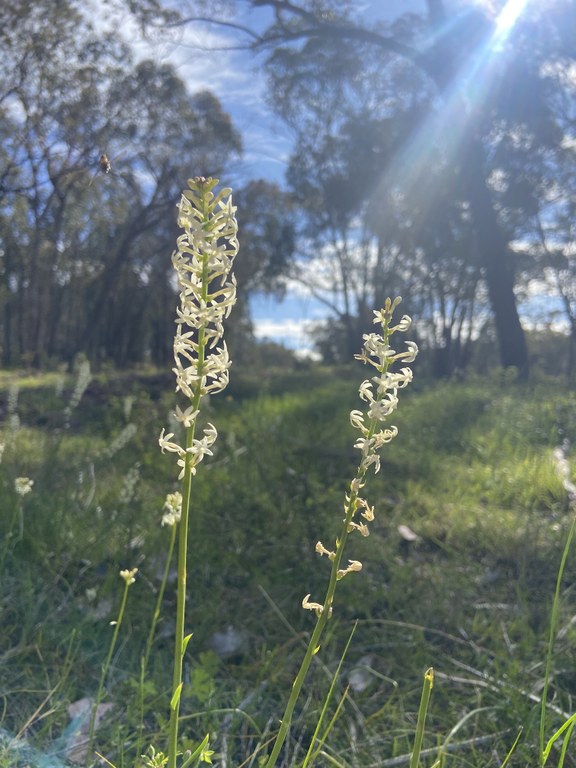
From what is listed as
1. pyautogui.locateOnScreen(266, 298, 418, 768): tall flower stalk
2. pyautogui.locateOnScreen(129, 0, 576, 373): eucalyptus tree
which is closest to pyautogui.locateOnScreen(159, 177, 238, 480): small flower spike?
pyautogui.locateOnScreen(266, 298, 418, 768): tall flower stalk

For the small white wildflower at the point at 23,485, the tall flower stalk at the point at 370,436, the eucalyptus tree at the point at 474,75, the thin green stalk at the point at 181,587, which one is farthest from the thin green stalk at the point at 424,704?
the eucalyptus tree at the point at 474,75

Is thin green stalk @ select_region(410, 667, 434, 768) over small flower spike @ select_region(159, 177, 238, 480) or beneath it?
beneath

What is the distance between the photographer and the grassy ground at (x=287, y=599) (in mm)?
1613

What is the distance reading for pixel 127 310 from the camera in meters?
19.9

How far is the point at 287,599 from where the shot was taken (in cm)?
225

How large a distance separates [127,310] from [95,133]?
14161 mm

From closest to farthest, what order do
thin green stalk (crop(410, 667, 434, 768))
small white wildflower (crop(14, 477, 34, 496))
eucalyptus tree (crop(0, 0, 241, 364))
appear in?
1. thin green stalk (crop(410, 667, 434, 768))
2. small white wildflower (crop(14, 477, 34, 496))
3. eucalyptus tree (crop(0, 0, 241, 364))

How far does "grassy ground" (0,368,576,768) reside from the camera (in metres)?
1.61

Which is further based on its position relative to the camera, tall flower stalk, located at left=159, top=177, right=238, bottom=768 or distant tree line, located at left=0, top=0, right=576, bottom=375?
distant tree line, located at left=0, top=0, right=576, bottom=375

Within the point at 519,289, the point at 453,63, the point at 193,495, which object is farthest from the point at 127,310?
the point at 193,495

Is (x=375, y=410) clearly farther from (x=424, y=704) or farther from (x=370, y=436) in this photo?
(x=424, y=704)

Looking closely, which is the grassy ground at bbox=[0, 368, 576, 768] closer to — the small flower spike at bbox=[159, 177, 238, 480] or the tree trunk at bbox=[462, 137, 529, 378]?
the small flower spike at bbox=[159, 177, 238, 480]

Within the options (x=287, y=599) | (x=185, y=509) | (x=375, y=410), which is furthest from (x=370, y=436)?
(x=287, y=599)

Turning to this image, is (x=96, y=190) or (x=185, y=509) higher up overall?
(x=96, y=190)
